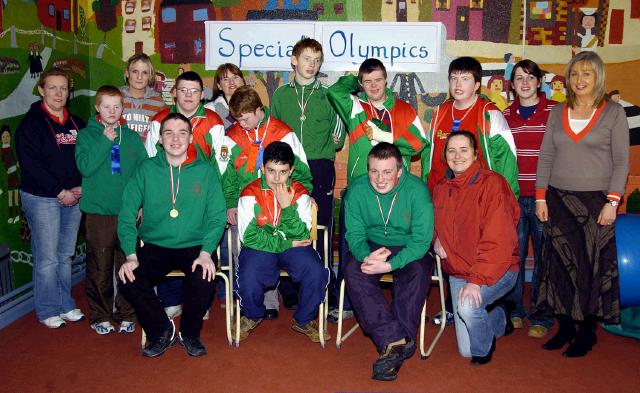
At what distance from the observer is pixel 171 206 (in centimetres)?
340

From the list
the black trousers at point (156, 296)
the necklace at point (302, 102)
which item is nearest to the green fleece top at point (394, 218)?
the necklace at point (302, 102)

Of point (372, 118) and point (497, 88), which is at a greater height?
point (497, 88)

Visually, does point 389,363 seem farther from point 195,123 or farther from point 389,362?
point 195,123

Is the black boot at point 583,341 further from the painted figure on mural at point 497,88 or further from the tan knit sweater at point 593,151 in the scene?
the painted figure on mural at point 497,88

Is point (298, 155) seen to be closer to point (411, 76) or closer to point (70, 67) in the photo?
point (411, 76)

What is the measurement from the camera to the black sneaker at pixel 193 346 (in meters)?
3.26

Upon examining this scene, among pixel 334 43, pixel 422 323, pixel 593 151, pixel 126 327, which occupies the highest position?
pixel 334 43

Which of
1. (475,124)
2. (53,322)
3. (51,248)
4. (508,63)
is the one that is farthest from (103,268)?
(508,63)

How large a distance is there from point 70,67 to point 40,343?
7.40 feet

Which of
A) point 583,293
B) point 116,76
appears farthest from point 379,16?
point 583,293

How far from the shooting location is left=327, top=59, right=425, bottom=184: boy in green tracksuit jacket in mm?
3561

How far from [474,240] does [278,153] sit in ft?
3.92

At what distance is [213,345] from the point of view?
343 centimetres

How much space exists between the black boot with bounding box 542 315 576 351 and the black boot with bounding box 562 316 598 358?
0.06m
